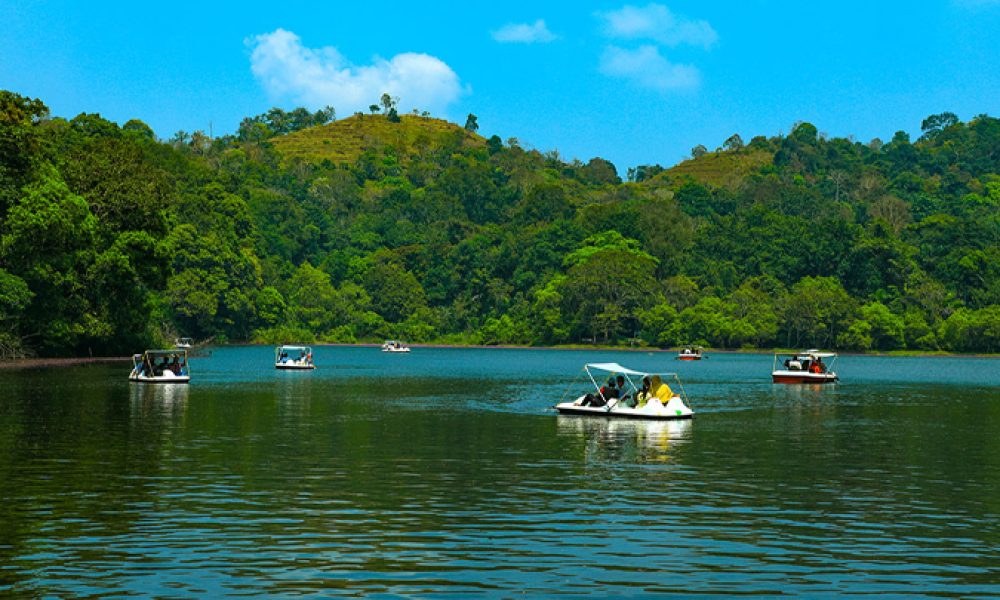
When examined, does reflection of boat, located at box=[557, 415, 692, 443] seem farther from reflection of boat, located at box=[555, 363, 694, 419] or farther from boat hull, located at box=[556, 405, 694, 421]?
reflection of boat, located at box=[555, 363, 694, 419]

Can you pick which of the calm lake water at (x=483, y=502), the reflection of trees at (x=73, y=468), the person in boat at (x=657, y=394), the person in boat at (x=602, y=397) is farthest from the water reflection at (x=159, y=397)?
the person in boat at (x=657, y=394)

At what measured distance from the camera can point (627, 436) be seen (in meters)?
54.2

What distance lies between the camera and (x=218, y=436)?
51.9 meters

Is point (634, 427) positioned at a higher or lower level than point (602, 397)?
lower

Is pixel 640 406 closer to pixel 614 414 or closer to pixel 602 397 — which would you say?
pixel 614 414

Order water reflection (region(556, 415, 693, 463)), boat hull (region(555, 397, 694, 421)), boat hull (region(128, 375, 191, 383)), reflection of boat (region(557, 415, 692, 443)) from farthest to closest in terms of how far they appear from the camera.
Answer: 1. boat hull (region(128, 375, 191, 383))
2. boat hull (region(555, 397, 694, 421))
3. reflection of boat (region(557, 415, 692, 443))
4. water reflection (region(556, 415, 693, 463))

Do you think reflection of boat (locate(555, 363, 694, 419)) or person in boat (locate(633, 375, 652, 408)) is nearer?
reflection of boat (locate(555, 363, 694, 419))

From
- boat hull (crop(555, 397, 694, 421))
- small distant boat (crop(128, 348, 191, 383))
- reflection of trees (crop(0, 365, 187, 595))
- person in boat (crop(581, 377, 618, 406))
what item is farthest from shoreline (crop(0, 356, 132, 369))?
boat hull (crop(555, 397, 694, 421))

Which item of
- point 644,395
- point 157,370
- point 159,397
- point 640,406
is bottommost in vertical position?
point 159,397

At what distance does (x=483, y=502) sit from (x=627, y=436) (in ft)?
71.9

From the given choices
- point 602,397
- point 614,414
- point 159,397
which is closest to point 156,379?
point 159,397

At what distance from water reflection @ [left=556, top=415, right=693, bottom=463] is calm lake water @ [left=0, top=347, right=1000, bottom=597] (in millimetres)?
166

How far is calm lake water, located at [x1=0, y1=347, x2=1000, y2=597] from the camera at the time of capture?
2350 centimetres

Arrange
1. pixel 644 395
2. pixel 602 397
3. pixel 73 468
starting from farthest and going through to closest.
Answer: pixel 602 397, pixel 644 395, pixel 73 468
